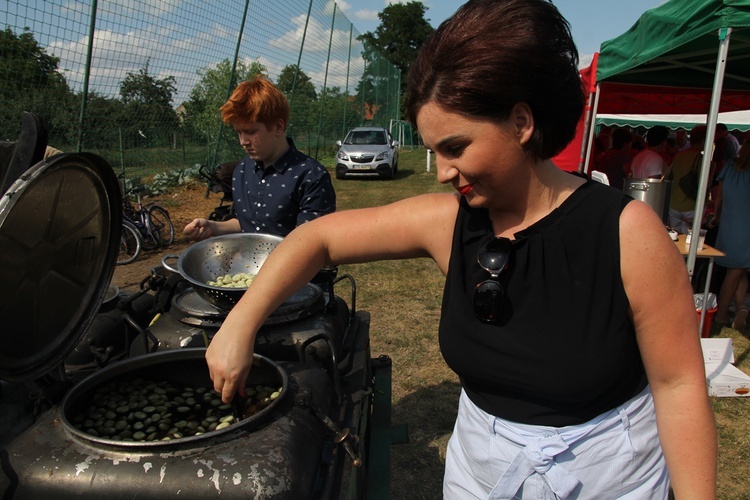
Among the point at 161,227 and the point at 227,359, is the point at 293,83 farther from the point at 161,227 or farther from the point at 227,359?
the point at 227,359

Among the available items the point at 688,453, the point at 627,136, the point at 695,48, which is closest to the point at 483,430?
the point at 688,453

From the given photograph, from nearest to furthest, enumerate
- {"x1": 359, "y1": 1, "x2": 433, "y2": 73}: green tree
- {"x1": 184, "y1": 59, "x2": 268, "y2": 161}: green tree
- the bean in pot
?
the bean in pot < {"x1": 184, "y1": 59, "x2": 268, "y2": 161}: green tree < {"x1": 359, "y1": 1, "x2": 433, "y2": 73}: green tree

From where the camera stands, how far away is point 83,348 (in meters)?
2.06

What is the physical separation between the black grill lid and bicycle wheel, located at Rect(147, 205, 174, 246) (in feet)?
19.9

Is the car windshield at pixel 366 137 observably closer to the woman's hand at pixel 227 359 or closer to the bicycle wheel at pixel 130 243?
the bicycle wheel at pixel 130 243

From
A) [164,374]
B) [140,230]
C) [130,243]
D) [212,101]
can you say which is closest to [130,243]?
[130,243]

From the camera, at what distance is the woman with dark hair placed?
3.42 feet

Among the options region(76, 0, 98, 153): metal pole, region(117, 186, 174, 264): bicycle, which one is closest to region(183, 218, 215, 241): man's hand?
region(76, 0, 98, 153): metal pole

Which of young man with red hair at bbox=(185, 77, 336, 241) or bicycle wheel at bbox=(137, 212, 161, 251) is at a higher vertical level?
young man with red hair at bbox=(185, 77, 336, 241)

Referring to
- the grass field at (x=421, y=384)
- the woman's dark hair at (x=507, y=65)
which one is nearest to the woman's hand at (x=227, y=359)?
the woman's dark hair at (x=507, y=65)

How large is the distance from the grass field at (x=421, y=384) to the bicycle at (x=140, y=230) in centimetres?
267

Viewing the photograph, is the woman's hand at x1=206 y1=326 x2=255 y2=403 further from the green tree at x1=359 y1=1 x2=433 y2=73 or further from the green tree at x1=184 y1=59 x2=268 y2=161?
the green tree at x1=359 y1=1 x2=433 y2=73

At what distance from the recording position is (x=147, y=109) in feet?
25.5

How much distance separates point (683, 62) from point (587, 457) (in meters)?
6.02
